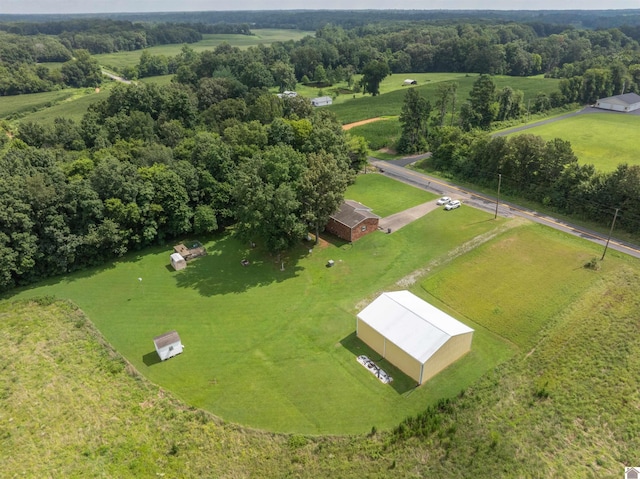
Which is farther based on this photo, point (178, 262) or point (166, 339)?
point (178, 262)

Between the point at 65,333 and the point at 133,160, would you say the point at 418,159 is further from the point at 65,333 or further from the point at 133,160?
the point at 65,333

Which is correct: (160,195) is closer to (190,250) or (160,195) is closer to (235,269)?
(190,250)

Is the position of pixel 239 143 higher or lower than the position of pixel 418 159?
higher

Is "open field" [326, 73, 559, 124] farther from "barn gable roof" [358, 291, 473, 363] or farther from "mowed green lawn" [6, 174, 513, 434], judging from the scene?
"barn gable roof" [358, 291, 473, 363]

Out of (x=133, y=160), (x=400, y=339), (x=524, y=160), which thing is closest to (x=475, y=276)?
(x=400, y=339)

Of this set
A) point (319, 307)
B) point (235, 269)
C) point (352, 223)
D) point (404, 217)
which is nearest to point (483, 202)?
point (404, 217)

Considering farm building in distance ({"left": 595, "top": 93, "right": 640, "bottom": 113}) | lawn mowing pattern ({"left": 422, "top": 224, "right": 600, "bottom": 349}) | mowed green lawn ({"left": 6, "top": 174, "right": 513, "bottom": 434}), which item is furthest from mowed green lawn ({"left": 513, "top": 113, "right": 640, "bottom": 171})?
mowed green lawn ({"left": 6, "top": 174, "right": 513, "bottom": 434})

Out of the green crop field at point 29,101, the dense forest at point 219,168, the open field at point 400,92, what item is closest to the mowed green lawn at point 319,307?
the dense forest at point 219,168
